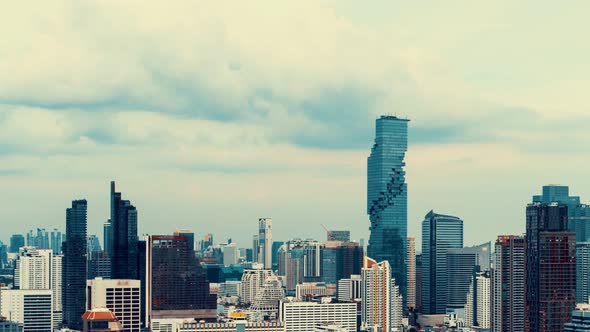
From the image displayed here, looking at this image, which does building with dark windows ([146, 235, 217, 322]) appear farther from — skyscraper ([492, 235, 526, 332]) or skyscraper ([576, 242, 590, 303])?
skyscraper ([576, 242, 590, 303])

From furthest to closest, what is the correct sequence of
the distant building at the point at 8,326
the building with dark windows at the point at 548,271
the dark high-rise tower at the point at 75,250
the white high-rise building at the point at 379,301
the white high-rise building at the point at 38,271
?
the white high-rise building at the point at 38,271
the dark high-rise tower at the point at 75,250
the white high-rise building at the point at 379,301
the distant building at the point at 8,326
the building with dark windows at the point at 548,271

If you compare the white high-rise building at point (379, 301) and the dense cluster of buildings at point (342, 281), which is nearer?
the dense cluster of buildings at point (342, 281)

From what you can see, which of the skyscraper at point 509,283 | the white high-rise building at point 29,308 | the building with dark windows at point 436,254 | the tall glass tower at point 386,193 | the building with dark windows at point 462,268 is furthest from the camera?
the tall glass tower at point 386,193

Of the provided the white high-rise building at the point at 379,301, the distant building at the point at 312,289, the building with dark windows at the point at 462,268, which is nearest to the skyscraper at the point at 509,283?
the white high-rise building at the point at 379,301

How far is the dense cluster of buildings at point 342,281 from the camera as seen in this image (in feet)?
343

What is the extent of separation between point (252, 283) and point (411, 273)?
22849mm

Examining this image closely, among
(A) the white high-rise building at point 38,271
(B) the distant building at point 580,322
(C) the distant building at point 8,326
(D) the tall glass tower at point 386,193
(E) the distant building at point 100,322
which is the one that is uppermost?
(D) the tall glass tower at point 386,193

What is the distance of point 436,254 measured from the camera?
177 meters

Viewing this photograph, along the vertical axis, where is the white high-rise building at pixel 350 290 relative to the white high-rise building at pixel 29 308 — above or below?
above

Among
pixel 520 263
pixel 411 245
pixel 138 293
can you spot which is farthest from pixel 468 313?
pixel 411 245

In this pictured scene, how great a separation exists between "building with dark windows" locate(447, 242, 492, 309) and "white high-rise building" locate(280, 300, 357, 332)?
34.9 meters

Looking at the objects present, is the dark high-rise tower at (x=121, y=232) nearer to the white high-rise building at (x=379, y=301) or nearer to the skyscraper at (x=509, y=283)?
the white high-rise building at (x=379, y=301)

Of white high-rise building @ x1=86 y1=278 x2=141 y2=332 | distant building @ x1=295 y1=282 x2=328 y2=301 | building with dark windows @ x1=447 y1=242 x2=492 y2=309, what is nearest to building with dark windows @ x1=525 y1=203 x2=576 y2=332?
white high-rise building @ x1=86 y1=278 x2=141 y2=332

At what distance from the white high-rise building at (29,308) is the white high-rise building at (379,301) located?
30.1 meters
